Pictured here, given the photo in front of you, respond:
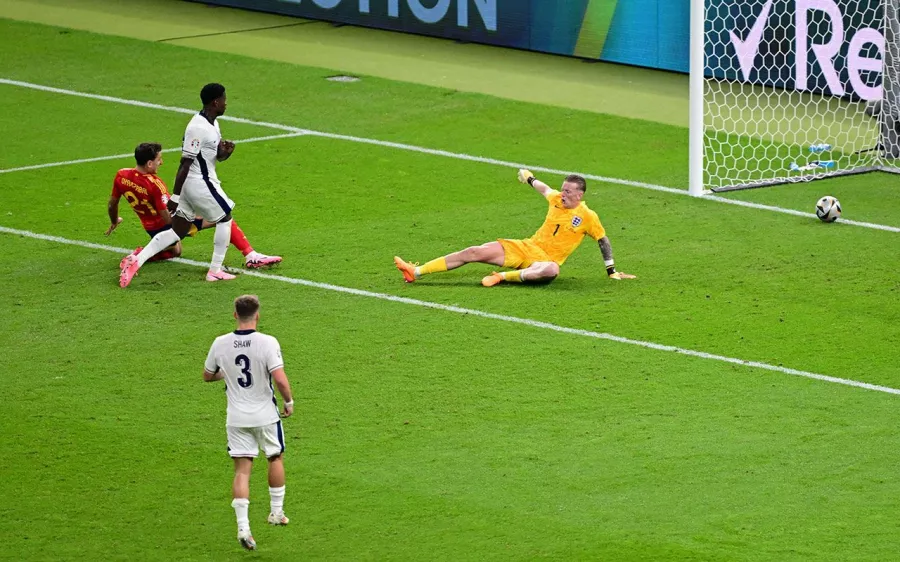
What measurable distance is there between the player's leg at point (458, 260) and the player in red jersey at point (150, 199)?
4.49 feet

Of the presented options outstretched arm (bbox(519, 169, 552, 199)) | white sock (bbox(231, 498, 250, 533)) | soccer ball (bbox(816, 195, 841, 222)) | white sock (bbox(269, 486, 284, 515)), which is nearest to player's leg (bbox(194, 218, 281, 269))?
outstretched arm (bbox(519, 169, 552, 199))

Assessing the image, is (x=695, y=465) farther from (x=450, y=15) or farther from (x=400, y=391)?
(x=450, y=15)

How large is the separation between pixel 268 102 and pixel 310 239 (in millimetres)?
6354

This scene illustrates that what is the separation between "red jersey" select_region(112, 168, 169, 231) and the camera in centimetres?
1380

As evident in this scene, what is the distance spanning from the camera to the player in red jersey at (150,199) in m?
13.8

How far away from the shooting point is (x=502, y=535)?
8680mm

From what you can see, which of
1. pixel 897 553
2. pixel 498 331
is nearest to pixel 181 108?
pixel 498 331

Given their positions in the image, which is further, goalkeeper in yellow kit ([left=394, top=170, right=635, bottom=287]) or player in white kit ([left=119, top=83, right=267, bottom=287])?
player in white kit ([left=119, top=83, right=267, bottom=287])

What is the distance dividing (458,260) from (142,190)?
2.90 m

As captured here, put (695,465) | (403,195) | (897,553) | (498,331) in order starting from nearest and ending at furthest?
1. (897,553)
2. (695,465)
3. (498,331)
4. (403,195)

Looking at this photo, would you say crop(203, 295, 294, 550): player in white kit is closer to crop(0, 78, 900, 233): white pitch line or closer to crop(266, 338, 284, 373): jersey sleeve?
crop(266, 338, 284, 373): jersey sleeve

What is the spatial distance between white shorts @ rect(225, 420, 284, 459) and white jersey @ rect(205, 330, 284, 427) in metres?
0.05

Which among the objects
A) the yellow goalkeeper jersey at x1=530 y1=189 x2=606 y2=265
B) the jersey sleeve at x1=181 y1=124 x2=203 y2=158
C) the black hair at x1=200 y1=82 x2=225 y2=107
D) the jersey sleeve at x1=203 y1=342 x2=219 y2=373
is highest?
the black hair at x1=200 y1=82 x2=225 y2=107

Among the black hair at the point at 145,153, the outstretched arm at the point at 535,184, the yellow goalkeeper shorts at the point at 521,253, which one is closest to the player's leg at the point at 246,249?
the black hair at the point at 145,153
